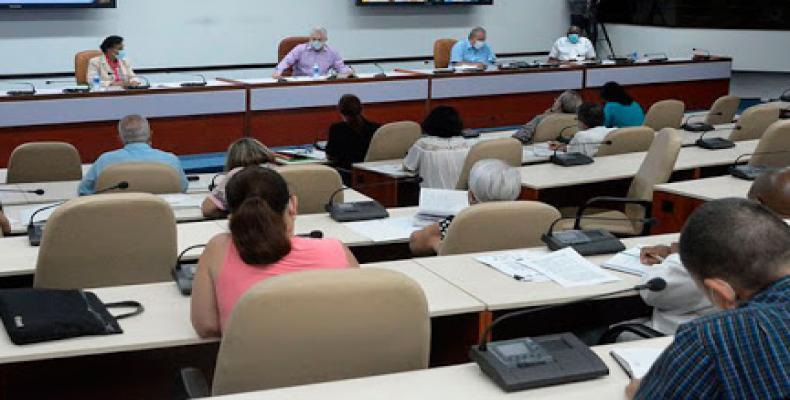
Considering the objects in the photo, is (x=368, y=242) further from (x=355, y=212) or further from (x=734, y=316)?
(x=734, y=316)

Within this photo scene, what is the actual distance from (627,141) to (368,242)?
3030 millimetres

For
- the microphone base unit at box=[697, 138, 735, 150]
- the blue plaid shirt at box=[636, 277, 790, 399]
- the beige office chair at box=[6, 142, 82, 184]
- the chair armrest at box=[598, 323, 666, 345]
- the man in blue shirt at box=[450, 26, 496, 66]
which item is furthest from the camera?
the man in blue shirt at box=[450, 26, 496, 66]

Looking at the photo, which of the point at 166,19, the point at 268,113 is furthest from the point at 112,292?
the point at 166,19

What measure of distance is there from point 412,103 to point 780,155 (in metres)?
4.62

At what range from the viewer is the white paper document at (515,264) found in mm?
3443

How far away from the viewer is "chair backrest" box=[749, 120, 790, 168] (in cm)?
614

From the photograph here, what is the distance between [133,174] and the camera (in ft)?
16.1

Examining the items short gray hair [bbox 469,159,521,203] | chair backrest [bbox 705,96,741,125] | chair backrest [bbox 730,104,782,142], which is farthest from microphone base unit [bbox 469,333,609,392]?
chair backrest [bbox 705,96,741,125]

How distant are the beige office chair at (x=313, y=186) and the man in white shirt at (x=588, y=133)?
237 cm

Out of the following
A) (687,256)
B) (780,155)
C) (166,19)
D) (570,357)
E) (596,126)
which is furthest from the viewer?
(166,19)

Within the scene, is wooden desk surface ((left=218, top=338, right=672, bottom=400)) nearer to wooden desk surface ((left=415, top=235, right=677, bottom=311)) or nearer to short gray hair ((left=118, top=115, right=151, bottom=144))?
wooden desk surface ((left=415, top=235, right=677, bottom=311))

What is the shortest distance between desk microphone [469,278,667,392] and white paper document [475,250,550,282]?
801 mm

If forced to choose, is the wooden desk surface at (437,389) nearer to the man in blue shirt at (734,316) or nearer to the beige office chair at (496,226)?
the man in blue shirt at (734,316)

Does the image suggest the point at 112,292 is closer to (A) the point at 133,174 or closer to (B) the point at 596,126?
(A) the point at 133,174
